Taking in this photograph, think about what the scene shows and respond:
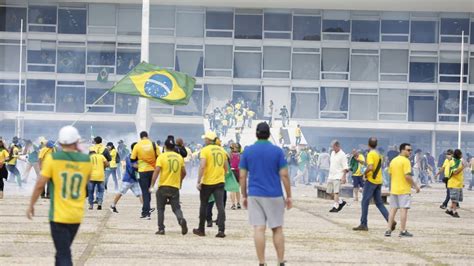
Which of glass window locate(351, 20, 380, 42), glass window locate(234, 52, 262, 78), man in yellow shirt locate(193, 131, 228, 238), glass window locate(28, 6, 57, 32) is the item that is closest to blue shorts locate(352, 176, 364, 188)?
man in yellow shirt locate(193, 131, 228, 238)

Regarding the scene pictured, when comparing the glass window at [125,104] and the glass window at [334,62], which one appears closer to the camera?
the glass window at [125,104]

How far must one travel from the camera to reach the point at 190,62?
198 ft

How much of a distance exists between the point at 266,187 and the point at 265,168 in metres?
0.21

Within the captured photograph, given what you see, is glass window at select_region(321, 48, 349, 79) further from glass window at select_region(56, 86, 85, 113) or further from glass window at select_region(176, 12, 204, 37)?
glass window at select_region(56, 86, 85, 113)

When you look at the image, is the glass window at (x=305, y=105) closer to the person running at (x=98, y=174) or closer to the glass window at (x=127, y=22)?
the glass window at (x=127, y=22)

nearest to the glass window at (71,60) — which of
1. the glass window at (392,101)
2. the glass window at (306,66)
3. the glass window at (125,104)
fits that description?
the glass window at (125,104)

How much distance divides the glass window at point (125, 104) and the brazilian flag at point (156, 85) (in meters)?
30.2

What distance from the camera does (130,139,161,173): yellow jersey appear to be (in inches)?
762

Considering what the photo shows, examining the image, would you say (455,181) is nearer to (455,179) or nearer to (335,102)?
(455,179)

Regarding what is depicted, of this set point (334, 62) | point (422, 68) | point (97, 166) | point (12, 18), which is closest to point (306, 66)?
point (334, 62)

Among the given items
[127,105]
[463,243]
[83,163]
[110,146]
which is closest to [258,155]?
[83,163]

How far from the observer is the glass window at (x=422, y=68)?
6116 centimetres

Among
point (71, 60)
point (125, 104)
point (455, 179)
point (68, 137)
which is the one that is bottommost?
point (455, 179)

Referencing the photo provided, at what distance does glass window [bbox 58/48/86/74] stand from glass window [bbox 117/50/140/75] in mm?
1948
